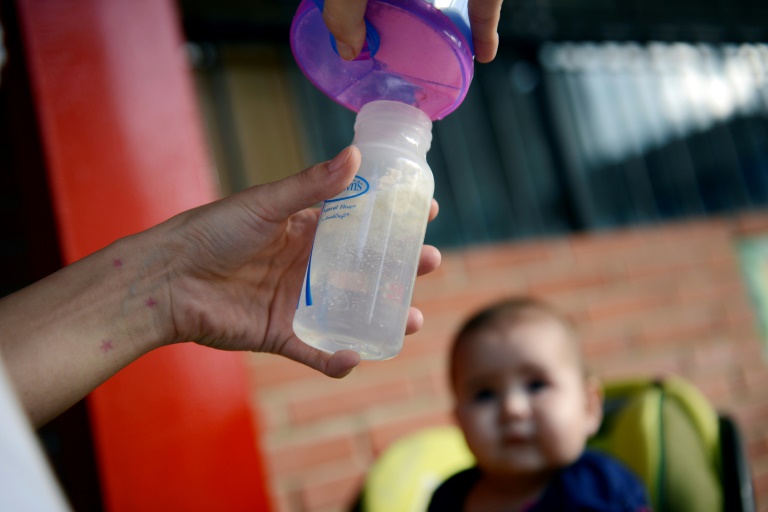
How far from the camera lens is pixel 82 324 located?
0.90 m

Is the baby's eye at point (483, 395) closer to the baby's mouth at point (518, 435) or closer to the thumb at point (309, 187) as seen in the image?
the baby's mouth at point (518, 435)

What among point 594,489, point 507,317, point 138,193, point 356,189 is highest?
point 138,193

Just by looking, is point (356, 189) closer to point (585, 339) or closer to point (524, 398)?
point (524, 398)

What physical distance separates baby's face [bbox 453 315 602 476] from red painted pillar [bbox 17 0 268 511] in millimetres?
592

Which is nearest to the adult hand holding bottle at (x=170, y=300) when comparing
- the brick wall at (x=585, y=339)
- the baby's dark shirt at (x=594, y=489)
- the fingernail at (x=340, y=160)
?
the fingernail at (x=340, y=160)

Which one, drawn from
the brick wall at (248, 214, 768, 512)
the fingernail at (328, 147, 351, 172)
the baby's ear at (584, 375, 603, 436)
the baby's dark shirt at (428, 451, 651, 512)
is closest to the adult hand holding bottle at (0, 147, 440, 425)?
the fingernail at (328, 147, 351, 172)

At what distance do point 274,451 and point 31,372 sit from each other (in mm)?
1169

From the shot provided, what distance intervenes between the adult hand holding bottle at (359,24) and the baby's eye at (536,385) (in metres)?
0.85

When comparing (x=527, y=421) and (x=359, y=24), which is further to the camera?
(x=527, y=421)

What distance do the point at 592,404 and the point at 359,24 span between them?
46.2 inches

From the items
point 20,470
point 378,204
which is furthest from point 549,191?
point 20,470

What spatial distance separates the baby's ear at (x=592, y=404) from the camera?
1538 millimetres

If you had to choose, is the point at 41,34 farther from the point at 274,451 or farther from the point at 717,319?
the point at 717,319

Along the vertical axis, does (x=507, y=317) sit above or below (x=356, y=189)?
below
